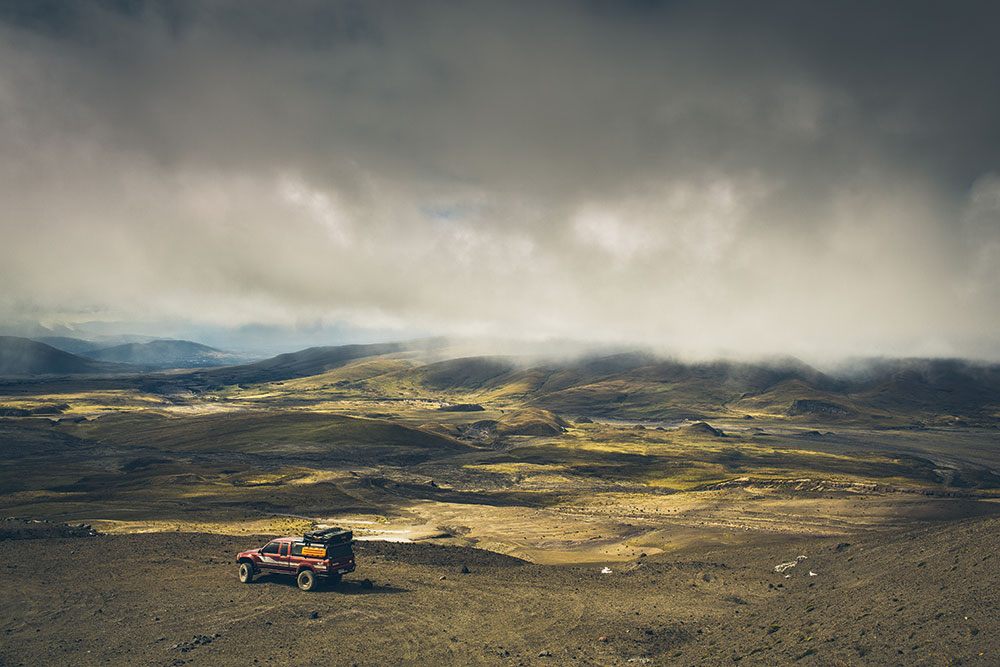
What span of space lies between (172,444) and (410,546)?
145 m

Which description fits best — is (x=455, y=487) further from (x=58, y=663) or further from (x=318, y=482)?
(x=58, y=663)

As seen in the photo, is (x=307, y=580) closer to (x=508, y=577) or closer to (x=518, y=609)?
(x=518, y=609)

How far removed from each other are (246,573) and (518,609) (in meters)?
17.9

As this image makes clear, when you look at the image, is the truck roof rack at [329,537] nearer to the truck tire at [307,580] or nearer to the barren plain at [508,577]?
the truck tire at [307,580]

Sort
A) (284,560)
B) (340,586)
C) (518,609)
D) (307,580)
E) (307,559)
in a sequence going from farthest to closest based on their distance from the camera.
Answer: (340,586), (284,560), (307,559), (307,580), (518,609)

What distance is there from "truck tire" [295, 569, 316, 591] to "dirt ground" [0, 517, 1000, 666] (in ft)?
1.70

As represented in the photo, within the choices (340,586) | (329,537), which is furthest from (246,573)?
(329,537)

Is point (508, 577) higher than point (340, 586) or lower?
lower

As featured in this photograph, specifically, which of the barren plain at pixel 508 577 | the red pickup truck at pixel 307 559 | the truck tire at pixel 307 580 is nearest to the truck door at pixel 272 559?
the red pickup truck at pixel 307 559

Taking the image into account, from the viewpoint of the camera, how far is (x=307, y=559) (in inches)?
1362

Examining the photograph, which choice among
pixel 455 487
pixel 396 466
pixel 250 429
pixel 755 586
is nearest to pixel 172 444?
pixel 250 429

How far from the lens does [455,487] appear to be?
358 feet

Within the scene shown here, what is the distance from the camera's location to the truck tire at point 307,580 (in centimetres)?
3403

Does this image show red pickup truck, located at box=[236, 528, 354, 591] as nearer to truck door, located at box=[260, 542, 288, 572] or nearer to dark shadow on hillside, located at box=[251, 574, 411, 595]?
truck door, located at box=[260, 542, 288, 572]
